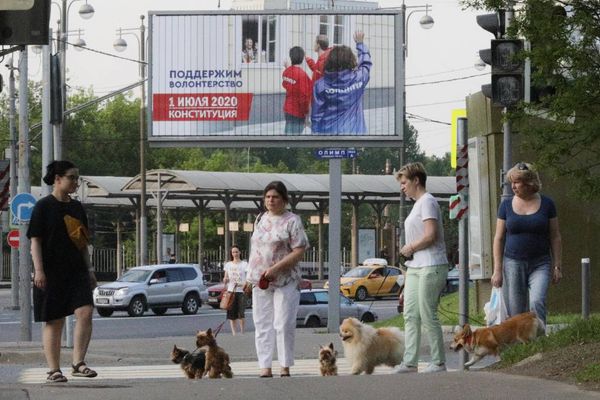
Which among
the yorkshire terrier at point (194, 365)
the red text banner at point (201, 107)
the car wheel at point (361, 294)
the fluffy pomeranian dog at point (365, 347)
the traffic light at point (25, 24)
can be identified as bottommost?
the car wheel at point (361, 294)

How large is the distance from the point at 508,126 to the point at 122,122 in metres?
95.7

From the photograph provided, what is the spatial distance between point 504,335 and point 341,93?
1536cm

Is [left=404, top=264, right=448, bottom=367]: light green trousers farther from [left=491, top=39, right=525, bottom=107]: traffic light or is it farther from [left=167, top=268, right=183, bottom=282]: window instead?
[left=167, top=268, right=183, bottom=282]: window

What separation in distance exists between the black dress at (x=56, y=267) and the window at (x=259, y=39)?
1593 cm

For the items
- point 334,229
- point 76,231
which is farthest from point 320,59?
point 76,231

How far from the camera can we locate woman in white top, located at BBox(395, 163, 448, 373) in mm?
12875

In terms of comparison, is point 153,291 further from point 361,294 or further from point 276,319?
point 276,319

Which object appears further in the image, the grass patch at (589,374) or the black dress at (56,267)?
the black dress at (56,267)

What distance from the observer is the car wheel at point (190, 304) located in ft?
149

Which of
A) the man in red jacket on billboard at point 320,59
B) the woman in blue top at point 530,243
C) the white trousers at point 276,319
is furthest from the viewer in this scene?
the man in red jacket on billboard at point 320,59

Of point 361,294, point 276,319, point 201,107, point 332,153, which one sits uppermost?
point 201,107

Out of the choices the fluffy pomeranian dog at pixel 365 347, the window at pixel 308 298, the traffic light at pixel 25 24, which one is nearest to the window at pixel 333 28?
the window at pixel 308 298

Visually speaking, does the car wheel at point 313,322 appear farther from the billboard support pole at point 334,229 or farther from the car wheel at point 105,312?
the billboard support pole at point 334,229

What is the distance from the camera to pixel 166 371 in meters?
18.0
